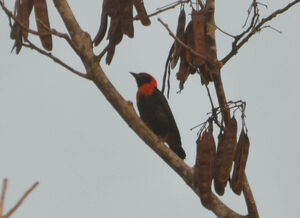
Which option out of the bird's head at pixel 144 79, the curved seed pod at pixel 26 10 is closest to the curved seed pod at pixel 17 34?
the curved seed pod at pixel 26 10

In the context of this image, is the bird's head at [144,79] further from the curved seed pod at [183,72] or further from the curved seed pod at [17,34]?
the curved seed pod at [17,34]

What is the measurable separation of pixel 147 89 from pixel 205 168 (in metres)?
4.48

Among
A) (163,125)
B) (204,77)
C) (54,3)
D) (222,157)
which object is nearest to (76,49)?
(54,3)

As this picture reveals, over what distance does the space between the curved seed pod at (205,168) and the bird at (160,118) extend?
3801mm

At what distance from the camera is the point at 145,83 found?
7.45 metres

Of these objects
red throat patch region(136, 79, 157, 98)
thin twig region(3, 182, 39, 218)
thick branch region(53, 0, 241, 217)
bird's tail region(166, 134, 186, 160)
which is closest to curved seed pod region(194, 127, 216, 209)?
thick branch region(53, 0, 241, 217)

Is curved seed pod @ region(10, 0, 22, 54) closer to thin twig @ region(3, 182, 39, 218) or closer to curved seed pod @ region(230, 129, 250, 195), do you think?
curved seed pod @ region(230, 129, 250, 195)

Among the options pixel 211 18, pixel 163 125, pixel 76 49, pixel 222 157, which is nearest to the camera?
pixel 222 157

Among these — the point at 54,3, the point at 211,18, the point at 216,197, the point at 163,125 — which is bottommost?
the point at 216,197

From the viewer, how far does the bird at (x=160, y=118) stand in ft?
22.0

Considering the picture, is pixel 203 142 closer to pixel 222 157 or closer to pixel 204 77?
pixel 222 157

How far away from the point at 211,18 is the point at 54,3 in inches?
34.1

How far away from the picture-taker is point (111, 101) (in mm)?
3027

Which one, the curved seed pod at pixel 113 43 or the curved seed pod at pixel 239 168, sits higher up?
the curved seed pod at pixel 113 43
